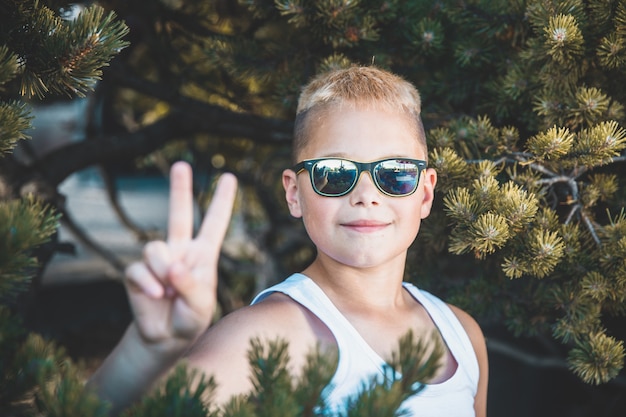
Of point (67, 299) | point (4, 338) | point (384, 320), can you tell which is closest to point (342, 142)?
point (384, 320)

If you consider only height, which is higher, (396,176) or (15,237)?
(396,176)

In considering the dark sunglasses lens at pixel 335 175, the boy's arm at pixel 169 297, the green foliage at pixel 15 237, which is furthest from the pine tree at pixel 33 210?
the dark sunglasses lens at pixel 335 175

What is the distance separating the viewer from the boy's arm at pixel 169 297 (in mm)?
1339

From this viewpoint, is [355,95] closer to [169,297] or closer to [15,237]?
[169,297]

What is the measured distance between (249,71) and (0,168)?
3.64 ft

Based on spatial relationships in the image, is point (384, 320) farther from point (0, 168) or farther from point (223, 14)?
point (223, 14)

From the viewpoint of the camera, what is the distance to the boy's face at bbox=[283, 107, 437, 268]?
1.98 metres

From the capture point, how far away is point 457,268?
11.0ft

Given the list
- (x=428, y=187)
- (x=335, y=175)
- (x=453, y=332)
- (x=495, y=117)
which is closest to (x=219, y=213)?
(x=335, y=175)

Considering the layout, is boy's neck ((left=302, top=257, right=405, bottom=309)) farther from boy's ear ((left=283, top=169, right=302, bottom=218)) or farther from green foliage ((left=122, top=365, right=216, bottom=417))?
green foliage ((left=122, top=365, right=216, bottom=417))

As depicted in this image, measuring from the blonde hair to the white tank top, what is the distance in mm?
461

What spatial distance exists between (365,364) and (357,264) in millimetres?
291

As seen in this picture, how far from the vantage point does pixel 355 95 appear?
81.8 inches

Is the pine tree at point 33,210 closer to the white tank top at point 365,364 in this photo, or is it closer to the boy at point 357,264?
the boy at point 357,264
